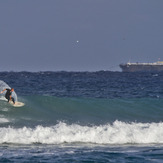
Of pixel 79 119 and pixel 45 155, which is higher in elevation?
pixel 79 119

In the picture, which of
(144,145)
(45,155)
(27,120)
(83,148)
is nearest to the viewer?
(45,155)

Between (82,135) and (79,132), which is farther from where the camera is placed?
(79,132)

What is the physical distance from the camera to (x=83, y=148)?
14.9m

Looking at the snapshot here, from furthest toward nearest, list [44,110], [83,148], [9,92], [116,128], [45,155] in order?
[44,110]
[9,92]
[116,128]
[83,148]
[45,155]

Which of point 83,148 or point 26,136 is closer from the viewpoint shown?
point 83,148

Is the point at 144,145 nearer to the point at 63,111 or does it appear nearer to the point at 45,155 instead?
the point at 45,155

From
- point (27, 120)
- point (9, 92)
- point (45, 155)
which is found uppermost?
point (9, 92)

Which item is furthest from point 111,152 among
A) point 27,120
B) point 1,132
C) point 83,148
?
point 27,120

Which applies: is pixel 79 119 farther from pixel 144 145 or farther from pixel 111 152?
pixel 111 152

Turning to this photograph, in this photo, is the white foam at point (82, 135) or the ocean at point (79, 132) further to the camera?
the white foam at point (82, 135)

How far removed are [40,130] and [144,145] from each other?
5.22 meters

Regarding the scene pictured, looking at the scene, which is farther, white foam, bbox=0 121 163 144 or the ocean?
white foam, bbox=0 121 163 144

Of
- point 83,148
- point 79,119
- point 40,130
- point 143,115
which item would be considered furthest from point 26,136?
point 143,115

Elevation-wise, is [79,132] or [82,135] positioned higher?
[79,132]
